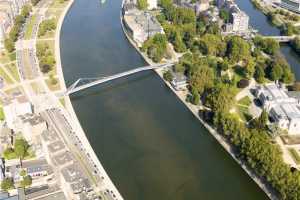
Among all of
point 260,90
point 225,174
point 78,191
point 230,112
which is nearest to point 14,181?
point 78,191

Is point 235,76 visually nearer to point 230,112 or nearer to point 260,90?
point 260,90

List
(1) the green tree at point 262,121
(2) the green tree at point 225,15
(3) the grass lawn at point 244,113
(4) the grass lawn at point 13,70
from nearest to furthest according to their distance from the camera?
1. (1) the green tree at point 262,121
2. (3) the grass lawn at point 244,113
3. (4) the grass lawn at point 13,70
4. (2) the green tree at point 225,15

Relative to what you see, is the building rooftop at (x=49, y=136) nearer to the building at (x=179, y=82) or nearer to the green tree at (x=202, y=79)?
the building at (x=179, y=82)

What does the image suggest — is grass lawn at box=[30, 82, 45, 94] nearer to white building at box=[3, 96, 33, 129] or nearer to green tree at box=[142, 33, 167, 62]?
white building at box=[3, 96, 33, 129]

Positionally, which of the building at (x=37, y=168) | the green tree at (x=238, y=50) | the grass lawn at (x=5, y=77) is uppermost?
the green tree at (x=238, y=50)

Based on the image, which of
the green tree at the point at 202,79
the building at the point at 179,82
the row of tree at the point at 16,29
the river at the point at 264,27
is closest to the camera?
the green tree at the point at 202,79

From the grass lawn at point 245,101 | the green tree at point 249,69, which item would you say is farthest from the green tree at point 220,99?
the green tree at point 249,69

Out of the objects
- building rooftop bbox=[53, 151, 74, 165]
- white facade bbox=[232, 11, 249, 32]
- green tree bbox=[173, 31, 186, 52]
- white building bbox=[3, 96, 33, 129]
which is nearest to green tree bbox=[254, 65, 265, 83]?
green tree bbox=[173, 31, 186, 52]
